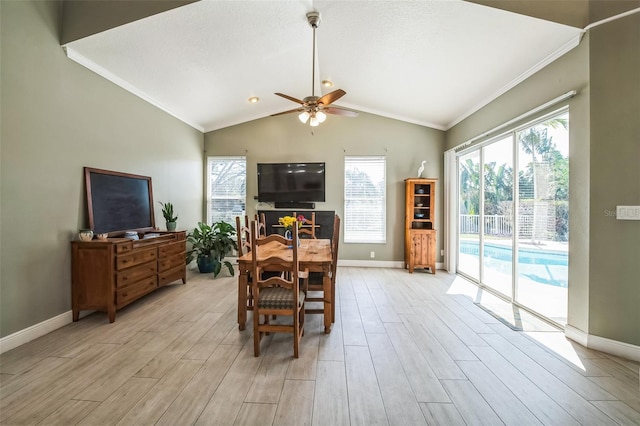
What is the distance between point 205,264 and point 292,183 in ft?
7.20

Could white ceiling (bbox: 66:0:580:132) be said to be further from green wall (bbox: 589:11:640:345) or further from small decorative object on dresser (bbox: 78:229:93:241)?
small decorative object on dresser (bbox: 78:229:93:241)

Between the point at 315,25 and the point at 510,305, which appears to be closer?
the point at 315,25

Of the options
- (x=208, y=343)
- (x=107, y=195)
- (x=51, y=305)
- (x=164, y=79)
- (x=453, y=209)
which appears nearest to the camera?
(x=208, y=343)

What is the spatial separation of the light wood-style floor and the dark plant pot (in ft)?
5.85

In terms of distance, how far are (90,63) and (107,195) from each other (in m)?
1.48

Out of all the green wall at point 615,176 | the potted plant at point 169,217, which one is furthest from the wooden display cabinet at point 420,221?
the potted plant at point 169,217

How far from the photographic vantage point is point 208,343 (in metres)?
2.39

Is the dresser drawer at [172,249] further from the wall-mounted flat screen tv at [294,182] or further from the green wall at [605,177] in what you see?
the green wall at [605,177]

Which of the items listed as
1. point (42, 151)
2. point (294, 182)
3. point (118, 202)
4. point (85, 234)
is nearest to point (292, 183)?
A: point (294, 182)

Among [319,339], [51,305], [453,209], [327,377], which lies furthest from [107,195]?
[453,209]

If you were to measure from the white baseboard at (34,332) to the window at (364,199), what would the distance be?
13.5 feet

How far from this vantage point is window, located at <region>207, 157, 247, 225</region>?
217 inches

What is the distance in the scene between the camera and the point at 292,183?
5227mm

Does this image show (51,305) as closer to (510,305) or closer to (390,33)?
(390,33)
